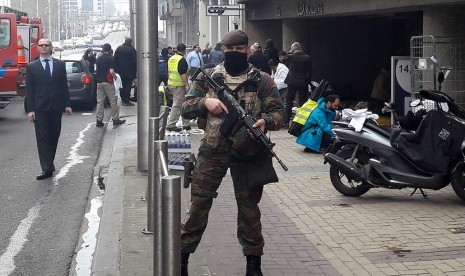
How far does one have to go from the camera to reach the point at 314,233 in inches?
335

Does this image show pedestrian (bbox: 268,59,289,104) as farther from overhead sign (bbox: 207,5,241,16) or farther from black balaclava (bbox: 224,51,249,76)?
black balaclava (bbox: 224,51,249,76)

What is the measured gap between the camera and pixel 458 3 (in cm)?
1346

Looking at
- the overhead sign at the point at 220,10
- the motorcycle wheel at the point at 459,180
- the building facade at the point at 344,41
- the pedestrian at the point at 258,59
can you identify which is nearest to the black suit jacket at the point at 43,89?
the motorcycle wheel at the point at 459,180

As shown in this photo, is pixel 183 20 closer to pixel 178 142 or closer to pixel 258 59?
pixel 258 59

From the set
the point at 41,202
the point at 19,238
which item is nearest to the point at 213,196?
the point at 19,238

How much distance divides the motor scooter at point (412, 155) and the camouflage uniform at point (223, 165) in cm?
358

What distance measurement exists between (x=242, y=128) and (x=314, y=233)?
98.1 inches

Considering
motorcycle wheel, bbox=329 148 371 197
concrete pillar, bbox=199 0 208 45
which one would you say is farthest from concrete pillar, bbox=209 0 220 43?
motorcycle wheel, bbox=329 148 371 197

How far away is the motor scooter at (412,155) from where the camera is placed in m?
9.58

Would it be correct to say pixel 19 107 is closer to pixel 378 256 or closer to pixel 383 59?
pixel 383 59

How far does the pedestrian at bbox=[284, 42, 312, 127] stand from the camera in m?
17.5

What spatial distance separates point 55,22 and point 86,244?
122 m

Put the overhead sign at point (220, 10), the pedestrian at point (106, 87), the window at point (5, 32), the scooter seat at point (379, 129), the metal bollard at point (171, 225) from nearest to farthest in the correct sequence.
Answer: the metal bollard at point (171, 225), the scooter seat at point (379, 129), the pedestrian at point (106, 87), the overhead sign at point (220, 10), the window at point (5, 32)

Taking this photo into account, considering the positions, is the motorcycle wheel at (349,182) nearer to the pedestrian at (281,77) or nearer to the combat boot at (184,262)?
the combat boot at (184,262)
